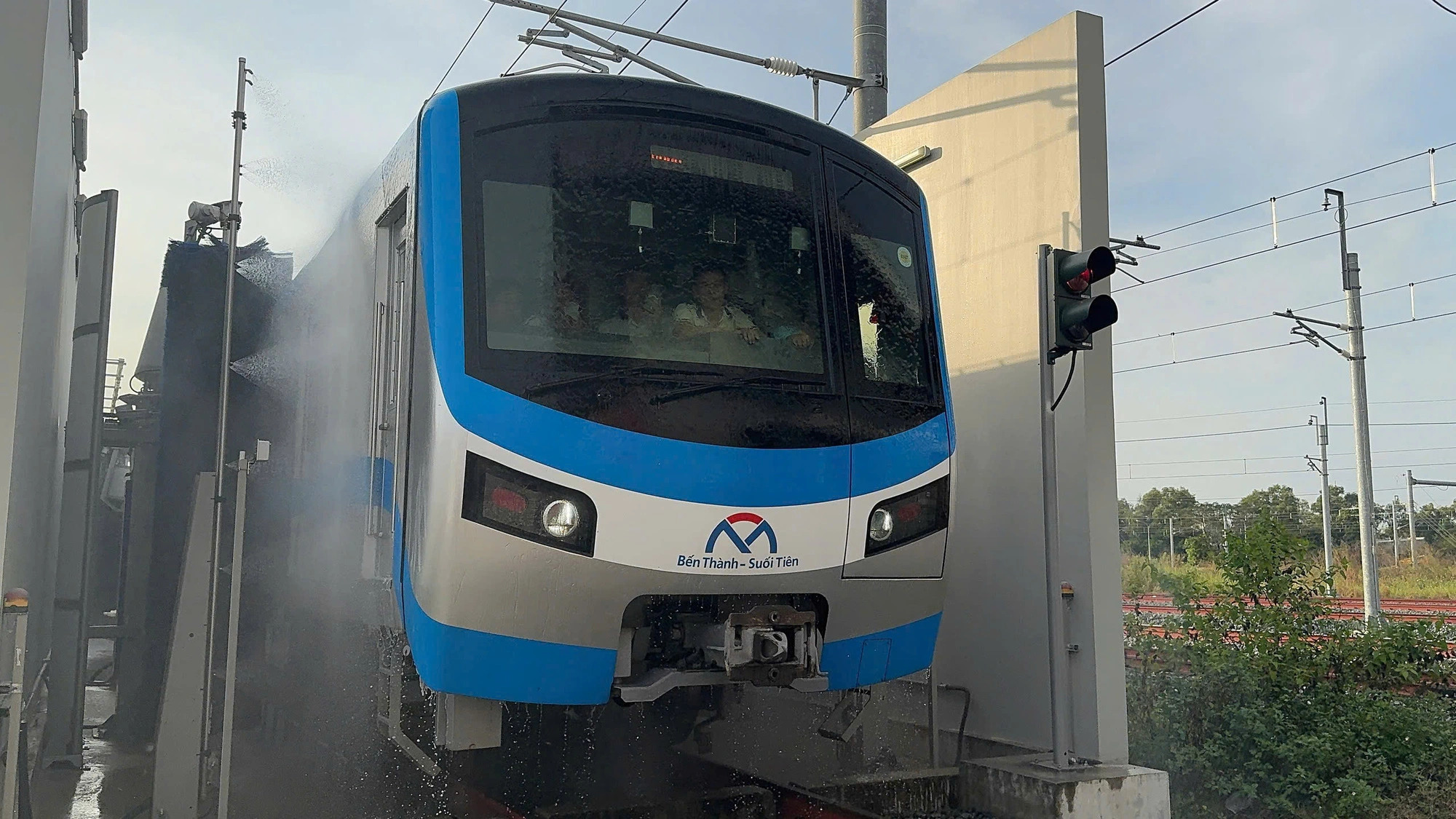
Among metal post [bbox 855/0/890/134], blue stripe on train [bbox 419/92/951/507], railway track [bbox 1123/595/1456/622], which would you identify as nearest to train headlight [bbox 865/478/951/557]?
blue stripe on train [bbox 419/92/951/507]

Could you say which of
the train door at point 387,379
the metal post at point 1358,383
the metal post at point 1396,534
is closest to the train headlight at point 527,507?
the train door at point 387,379

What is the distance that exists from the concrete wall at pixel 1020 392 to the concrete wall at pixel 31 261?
167 inches

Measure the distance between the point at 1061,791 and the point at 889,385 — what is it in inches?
92.4

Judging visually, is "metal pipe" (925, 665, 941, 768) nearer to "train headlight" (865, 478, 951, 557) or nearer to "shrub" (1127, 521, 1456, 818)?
"train headlight" (865, 478, 951, 557)

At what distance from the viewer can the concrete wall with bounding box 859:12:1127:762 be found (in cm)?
639

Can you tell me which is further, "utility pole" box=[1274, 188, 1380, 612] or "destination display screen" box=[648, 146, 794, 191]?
"utility pole" box=[1274, 188, 1380, 612]

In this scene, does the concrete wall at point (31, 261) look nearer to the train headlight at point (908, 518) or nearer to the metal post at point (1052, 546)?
the train headlight at point (908, 518)

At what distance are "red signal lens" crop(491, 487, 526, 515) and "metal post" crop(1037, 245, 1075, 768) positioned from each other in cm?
302

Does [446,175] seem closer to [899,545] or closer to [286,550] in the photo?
[899,545]

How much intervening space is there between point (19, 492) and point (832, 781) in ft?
12.7

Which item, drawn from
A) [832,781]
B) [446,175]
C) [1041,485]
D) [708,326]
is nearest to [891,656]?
[832,781]

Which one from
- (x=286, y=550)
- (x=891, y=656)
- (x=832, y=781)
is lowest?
(x=832, y=781)

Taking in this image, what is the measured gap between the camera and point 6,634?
13.9ft

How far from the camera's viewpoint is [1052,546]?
6.00 m
